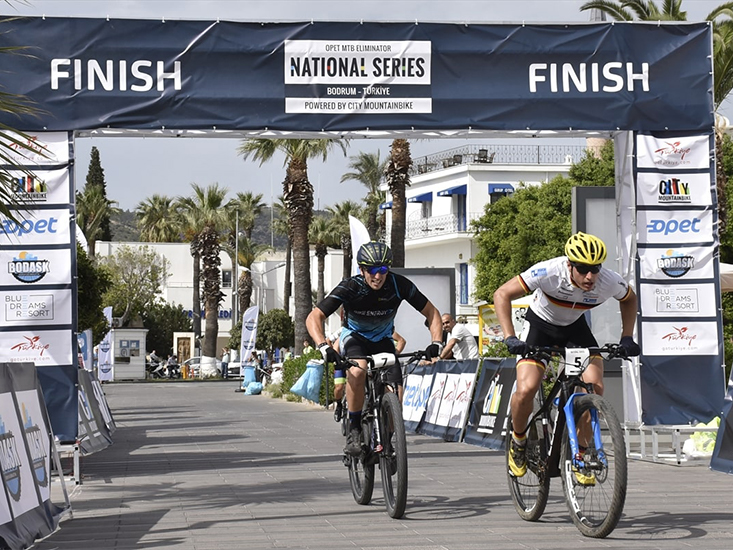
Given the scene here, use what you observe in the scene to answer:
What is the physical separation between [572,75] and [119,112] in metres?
5.09

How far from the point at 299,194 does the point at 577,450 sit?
110 ft

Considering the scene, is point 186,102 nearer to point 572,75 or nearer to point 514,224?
point 572,75

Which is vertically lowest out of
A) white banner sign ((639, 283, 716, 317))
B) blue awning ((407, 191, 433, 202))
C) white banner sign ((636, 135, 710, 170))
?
white banner sign ((639, 283, 716, 317))

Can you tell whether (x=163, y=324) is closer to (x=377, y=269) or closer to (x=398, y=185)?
(x=398, y=185)

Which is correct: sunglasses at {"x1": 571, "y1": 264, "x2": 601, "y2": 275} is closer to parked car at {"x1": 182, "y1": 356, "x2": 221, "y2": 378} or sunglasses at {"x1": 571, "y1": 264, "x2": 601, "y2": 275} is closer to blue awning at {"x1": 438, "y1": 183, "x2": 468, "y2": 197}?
blue awning at {"x1": 438, "y1": 183, "x2": 468, "y2": 197}

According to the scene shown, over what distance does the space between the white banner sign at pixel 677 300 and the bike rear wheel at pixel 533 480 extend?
18.0 feet

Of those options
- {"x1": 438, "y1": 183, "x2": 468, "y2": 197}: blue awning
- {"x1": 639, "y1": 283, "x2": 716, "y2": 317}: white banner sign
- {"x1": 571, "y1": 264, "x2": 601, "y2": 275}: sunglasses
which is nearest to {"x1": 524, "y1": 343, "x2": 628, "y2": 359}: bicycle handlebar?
{"x1": 571, "y1": 264, "x2": 601, "y2": 275}: sunglasses

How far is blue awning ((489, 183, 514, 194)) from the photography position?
6538cm

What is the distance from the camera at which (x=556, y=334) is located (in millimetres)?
8242

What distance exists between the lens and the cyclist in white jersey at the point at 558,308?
25.4ft

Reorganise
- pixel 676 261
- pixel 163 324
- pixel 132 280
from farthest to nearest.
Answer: pixel 163 324 → pixel 132 280 → pixel 676 261

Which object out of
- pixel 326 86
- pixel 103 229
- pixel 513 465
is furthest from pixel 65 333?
pixel 103 229

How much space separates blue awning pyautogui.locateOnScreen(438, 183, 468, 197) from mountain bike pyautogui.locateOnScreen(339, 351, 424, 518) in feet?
189

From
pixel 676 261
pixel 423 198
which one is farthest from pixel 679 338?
pixel 423 198
